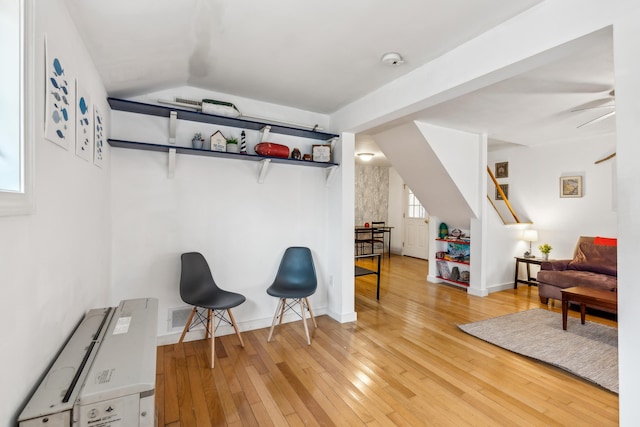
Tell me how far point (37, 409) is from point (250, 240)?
2.30 meters

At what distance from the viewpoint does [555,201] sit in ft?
16.4

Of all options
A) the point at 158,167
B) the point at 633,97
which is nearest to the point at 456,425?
the point at 633,97

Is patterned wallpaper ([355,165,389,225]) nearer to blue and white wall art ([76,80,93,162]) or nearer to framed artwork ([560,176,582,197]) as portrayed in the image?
framed artwork ([560,176,582,197])

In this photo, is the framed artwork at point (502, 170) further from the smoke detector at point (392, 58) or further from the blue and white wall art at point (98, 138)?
the blue and white wall art at point (98, 138)

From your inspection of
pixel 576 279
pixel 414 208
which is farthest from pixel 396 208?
pixel 576 279

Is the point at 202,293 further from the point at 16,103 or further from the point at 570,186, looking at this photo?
the point at 570,186

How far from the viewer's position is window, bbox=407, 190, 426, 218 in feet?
25.4

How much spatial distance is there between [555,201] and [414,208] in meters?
3.25

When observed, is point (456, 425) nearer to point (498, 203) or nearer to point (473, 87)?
point (473, 87)

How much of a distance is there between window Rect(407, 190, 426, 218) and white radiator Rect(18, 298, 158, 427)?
285 inches

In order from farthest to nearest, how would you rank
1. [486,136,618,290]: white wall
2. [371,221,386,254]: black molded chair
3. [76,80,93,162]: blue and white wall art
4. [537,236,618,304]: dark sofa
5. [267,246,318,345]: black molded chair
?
[371,221,386,254]: black molded chair → [486,136,618,290]: white wall → [537,236,618,304]: dark sofa → [267,246,318,345]: black molded chair → [76,80,93,162]: blue and white wall art

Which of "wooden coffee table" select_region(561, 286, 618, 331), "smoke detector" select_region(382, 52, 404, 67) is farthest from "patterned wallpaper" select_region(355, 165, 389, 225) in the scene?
"smoke detector" select_region(382, 52, 404, 67)

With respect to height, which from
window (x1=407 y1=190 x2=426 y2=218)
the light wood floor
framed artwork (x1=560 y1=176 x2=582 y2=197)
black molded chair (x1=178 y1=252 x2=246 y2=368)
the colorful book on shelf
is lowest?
the light wood floor

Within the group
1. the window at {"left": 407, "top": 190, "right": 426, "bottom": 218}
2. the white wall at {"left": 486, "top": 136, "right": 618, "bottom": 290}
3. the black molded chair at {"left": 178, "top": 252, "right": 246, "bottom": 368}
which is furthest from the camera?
the window at {"left": 407, "top": 190, "right": 426, "bottom": 218}
